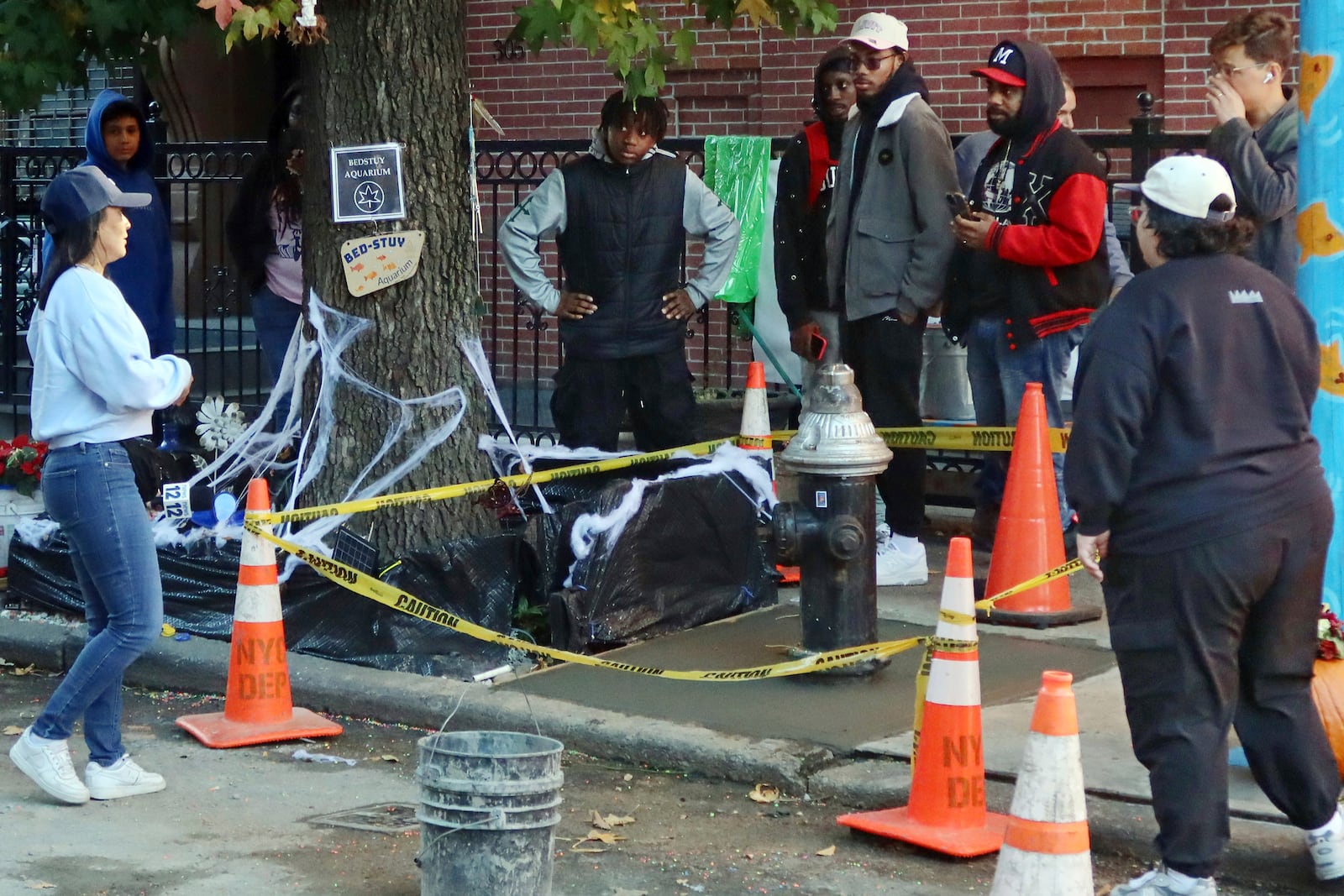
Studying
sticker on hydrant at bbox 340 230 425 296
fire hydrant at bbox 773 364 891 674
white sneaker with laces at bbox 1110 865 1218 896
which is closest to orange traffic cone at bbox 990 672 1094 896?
white sneaker with laces at bbox 1110 865 1218 896

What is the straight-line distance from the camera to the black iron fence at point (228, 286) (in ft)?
33.1

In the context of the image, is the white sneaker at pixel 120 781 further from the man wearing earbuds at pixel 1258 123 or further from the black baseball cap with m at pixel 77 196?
the man wearing earbuds at pixel 1258 123

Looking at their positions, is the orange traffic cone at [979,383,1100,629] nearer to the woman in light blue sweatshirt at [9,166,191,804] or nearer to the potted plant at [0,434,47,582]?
the woman in light blue sweatshirt at [9,166,191,804]

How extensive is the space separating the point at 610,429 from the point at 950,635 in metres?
3.30

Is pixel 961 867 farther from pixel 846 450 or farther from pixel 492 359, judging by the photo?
pixel 492 359

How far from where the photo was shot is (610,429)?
787 centimetres

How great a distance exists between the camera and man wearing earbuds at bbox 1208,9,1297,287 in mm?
6207

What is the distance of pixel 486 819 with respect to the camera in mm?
4203

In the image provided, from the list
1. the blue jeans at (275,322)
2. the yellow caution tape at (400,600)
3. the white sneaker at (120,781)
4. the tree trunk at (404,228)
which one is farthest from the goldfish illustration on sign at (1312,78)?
the blue jeans at (275,322)

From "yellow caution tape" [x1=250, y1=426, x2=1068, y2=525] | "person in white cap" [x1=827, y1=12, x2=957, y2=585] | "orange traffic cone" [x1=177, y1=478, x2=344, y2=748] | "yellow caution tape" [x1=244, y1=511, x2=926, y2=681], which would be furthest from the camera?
"person in white cap" [x1=827, y1=12, x2=957, y2=585]

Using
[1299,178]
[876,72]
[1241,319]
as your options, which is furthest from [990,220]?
[1241,319]

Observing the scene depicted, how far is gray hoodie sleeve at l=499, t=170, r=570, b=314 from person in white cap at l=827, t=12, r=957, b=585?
3.97 feet

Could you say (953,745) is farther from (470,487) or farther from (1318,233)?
→ (470,487)

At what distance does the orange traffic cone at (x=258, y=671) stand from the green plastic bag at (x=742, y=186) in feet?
14.2
